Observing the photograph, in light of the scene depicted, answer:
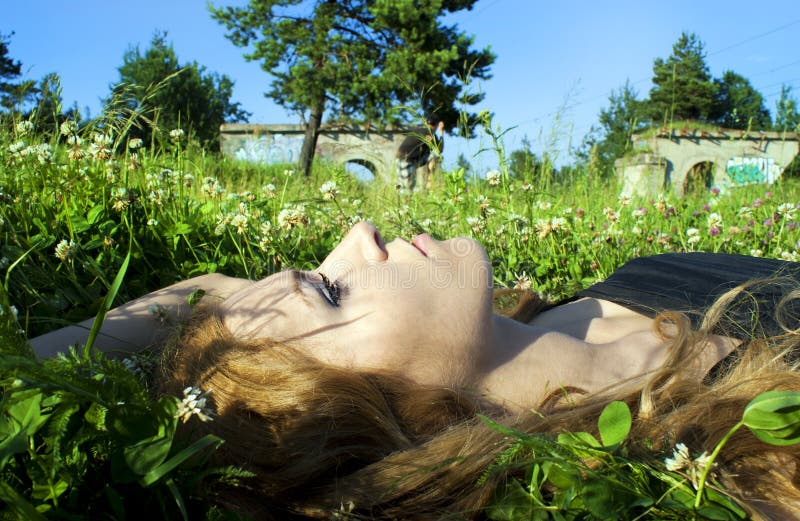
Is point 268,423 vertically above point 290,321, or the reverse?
point 290,321

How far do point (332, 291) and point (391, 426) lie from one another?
482 millimetres

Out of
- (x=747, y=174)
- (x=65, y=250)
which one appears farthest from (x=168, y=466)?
(x=747, y=174)

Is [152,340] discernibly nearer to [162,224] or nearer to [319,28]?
[162,224]

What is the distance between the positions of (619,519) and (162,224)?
2436 millimetres

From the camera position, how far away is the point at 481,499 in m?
1.21

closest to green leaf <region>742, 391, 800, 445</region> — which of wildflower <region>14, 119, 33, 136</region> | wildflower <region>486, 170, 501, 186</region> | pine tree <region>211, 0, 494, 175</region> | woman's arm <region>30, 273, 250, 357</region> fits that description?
woman's arm <region>30, 273, 250, 357</region>

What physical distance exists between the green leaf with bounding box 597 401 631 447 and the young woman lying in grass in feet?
0.76

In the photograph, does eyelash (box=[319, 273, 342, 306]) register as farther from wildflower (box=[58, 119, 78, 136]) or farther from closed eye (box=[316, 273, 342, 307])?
wildflower (box=[58, 119, 78, 136])

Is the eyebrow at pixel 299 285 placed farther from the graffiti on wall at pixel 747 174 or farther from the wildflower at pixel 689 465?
the graffiti on wall at pixel 747 174

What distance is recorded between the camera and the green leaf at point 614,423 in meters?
1.06

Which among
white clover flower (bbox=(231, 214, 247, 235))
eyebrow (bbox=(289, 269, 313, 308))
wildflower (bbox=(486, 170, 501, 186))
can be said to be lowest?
eyebrow (bbox=(289, 269, 313, 308))

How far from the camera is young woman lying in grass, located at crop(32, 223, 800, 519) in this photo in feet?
4.36

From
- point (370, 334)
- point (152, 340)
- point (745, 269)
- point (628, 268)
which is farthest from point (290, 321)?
point (745, 269)

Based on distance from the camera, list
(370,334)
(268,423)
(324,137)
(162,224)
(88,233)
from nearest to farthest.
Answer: (268,423), (370,334), (88,233), (162,224), (324,137)
